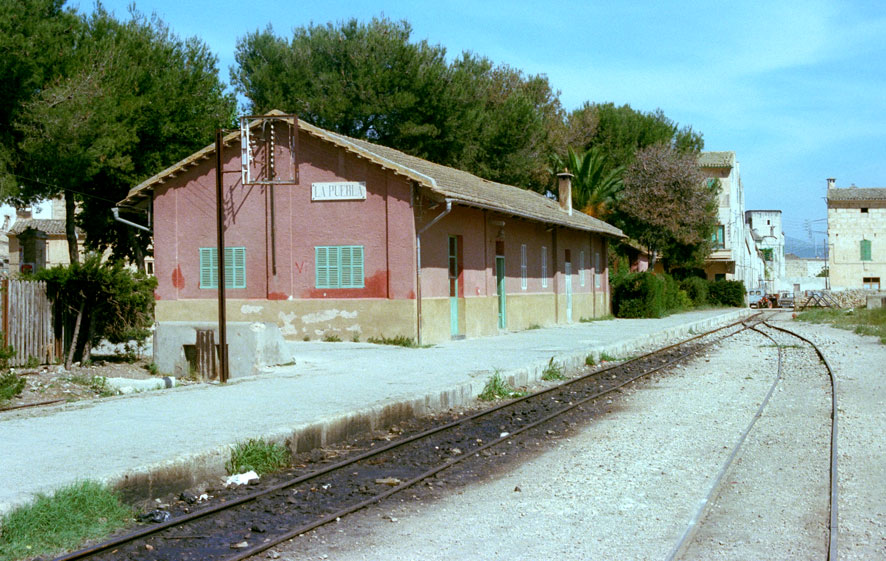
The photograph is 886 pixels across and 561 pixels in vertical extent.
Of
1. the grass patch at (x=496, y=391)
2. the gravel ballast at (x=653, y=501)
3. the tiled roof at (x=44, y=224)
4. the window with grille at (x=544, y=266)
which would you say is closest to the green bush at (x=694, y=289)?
the window with grille at (x=544, y=266)

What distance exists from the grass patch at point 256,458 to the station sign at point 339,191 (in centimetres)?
1247

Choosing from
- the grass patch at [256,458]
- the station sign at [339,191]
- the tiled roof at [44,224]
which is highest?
the tiled roof at [44,224]

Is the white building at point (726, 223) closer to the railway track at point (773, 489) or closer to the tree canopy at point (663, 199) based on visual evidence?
the tree canopy at point (663, 199)

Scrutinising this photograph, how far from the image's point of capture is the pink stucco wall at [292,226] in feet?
65.8

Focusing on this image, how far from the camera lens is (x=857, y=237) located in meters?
66.2

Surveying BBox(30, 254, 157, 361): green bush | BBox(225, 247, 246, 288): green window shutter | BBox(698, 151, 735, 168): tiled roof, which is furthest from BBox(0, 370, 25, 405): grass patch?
BBox(698, 151, 735, 168): tiled roof

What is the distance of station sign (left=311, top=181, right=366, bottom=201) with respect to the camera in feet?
66.6

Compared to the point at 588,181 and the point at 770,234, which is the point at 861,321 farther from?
the point at 770,234

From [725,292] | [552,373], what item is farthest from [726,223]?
[552,373]

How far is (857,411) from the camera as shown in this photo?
11.0 m

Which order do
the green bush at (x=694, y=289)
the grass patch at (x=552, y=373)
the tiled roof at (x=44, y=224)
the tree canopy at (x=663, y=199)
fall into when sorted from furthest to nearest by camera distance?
the tiled roof at (x=44, y=224), the green bush at (x=694, y=289), the tree canopy at (x=663, y=199), the grass patch at (x=552, y=373)

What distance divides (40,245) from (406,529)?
2671cm

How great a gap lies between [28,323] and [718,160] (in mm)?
56133

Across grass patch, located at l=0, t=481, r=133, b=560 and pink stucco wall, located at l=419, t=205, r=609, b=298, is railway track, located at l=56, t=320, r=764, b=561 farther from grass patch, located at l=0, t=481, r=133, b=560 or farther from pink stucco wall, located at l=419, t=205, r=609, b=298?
pink stucco wall, located at l=419, t=205, r=609, b=298
